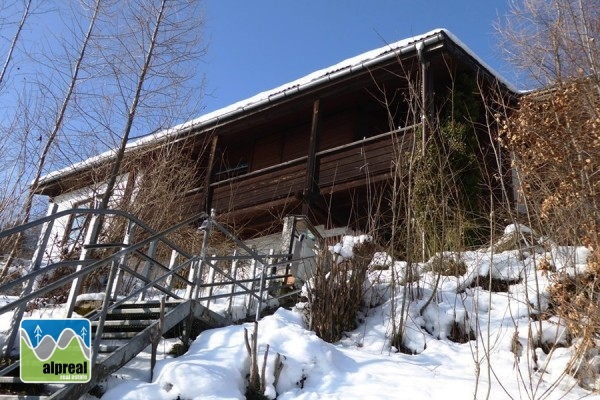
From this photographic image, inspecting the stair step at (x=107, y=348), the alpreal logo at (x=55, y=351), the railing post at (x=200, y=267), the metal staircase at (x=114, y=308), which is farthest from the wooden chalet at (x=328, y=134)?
the alpreal logo at (x=55, y=351)

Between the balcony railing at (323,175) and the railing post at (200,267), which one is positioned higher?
the balcony railing at (323,175)

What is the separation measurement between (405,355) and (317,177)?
6.47 m

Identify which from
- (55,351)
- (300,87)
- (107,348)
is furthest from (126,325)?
(300,87)

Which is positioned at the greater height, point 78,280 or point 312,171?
point 312,171

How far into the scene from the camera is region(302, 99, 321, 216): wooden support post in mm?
10977

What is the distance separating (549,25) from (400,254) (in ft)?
10.5

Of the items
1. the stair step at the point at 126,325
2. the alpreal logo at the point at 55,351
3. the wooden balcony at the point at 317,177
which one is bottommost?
the alpreal logo at the point at 55,351

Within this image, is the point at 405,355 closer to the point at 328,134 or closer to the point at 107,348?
the point at 107,348

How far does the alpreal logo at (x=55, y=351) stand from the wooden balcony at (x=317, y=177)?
20.7 feet

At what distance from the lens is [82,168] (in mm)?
10961

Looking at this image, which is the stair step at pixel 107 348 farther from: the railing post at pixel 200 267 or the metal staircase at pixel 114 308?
the railing post at pixel 200 267

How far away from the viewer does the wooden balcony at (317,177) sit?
33.8ft

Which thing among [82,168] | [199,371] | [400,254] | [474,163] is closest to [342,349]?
[199,371]

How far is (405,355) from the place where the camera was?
5.21 meters
